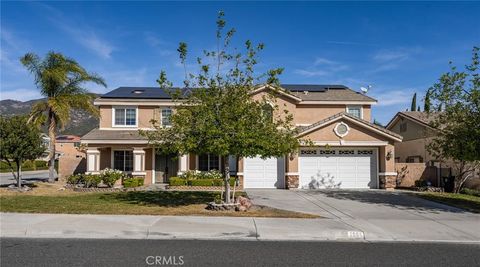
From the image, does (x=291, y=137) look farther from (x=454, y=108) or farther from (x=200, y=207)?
(x=454, y=108)

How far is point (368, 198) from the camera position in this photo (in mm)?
19234

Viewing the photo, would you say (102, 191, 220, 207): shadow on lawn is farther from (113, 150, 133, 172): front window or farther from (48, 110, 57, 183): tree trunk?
(48, 110, 57, 183): tree trunk

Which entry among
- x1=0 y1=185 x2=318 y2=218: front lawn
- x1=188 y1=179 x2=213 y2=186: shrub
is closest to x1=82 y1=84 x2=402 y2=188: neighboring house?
x1=188 y1=179 x2=213 y2=186: shrub

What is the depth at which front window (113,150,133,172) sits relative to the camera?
2639cm

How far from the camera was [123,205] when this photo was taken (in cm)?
1532

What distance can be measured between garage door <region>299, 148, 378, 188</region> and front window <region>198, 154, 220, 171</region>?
5.32m

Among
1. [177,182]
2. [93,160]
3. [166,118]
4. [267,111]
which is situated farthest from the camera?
[93,160]

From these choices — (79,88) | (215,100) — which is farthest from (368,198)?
(79,88)

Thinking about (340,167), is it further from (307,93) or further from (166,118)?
(166,118)

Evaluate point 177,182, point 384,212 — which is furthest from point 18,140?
point 384,212

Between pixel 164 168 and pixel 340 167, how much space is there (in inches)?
416

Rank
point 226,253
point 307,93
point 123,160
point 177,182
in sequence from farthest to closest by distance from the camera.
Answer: point 307,93 → point 123,160 → point 177,182 → point 226,253

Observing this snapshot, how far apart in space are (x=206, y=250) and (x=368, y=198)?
478 inches

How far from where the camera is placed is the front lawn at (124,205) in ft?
45.0
